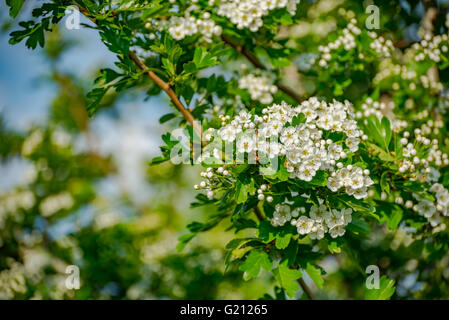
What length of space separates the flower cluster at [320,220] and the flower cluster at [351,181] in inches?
3.8

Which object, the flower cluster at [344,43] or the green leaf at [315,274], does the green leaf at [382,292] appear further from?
the flower cluster at [344,43]

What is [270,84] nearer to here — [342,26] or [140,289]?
[342,26]

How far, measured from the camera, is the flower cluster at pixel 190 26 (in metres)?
2.27

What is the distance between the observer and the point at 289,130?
159 cm

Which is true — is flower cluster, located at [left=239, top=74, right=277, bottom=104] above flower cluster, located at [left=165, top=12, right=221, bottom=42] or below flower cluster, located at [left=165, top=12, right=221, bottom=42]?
below

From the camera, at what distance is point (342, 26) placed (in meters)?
2.72

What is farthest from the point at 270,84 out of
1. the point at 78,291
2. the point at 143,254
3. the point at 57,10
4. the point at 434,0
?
the point at 143,254

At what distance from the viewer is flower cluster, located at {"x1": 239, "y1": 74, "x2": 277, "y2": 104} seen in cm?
266

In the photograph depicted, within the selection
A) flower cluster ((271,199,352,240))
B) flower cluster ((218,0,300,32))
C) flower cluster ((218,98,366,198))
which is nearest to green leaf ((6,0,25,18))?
flower cluster ((218,0,300,32))

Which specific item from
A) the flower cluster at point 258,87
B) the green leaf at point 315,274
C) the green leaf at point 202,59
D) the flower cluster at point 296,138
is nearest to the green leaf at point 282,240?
the green leaf at point 315,274

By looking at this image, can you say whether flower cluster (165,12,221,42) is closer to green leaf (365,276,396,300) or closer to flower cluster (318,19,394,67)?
flower cluster (318,19,394,67)

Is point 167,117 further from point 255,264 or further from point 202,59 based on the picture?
point 255,264

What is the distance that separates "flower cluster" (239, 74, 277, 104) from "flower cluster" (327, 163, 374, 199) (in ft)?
3.55

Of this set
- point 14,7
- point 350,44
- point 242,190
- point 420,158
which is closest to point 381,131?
point 420,158
